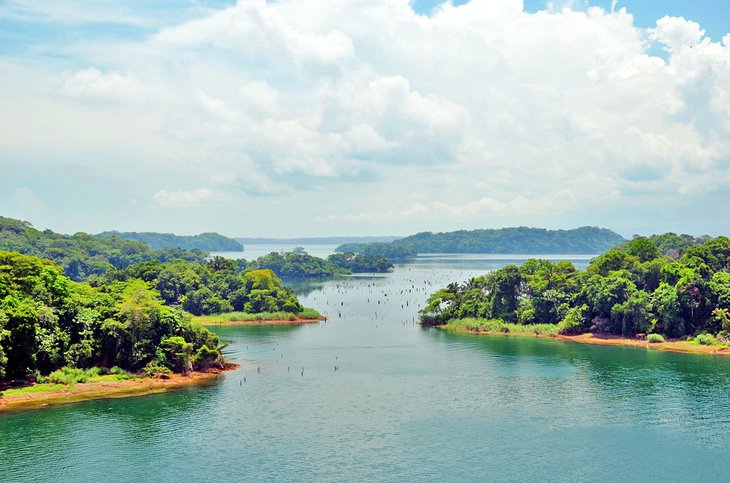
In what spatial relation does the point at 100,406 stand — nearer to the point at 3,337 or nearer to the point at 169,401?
the point at 169,401

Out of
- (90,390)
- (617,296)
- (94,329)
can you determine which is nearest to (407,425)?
(90,390)

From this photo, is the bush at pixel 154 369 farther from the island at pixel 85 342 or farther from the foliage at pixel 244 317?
the foliage at pixel 244 317

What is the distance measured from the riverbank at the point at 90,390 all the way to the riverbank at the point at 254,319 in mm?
49554

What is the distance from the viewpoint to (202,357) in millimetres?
78250

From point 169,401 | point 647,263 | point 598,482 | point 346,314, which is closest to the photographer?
point 598,482

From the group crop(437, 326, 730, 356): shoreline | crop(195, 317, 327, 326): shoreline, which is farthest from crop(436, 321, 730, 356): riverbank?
crop(195, 317, 327, 326): shoreline

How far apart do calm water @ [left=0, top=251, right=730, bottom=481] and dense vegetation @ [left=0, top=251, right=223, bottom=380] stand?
6.60 metres

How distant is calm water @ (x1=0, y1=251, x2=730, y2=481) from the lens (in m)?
47.8

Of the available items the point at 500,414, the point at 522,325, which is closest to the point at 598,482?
the point at 500,414

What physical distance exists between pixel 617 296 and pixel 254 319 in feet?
210

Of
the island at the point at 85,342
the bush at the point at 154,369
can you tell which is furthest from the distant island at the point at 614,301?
the bush at the point at 154,369

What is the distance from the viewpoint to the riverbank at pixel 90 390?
62.5m

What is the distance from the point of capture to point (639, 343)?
9812 centimetres

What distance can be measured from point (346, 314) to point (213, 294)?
1098 inches
